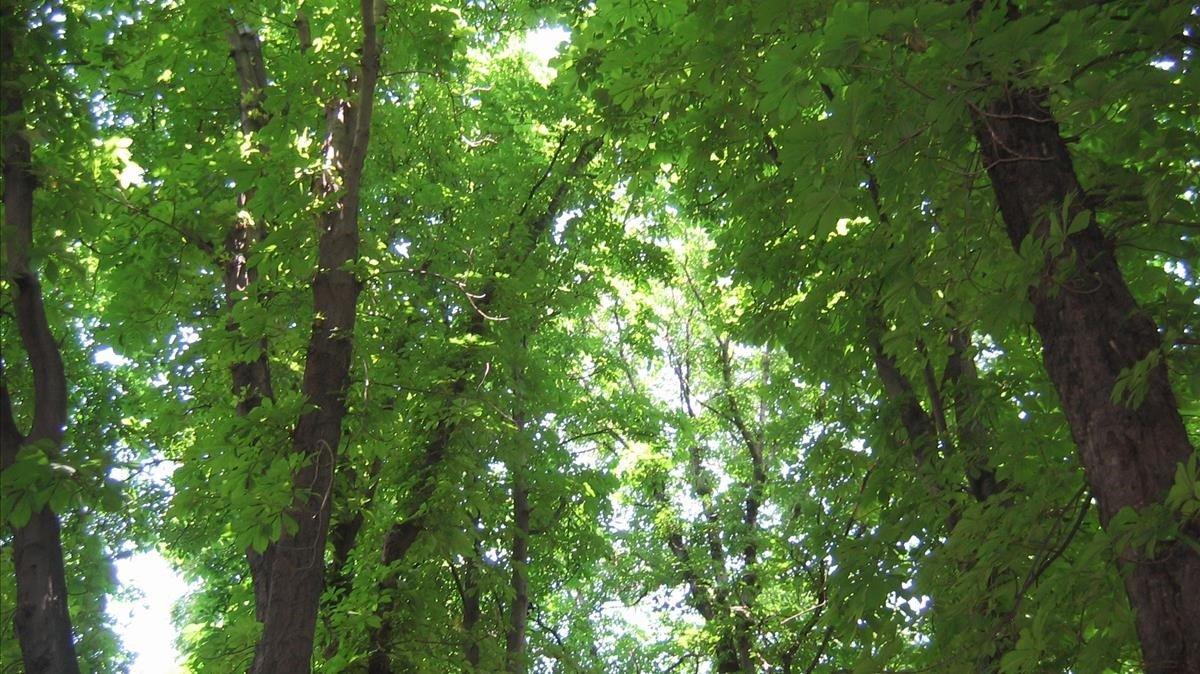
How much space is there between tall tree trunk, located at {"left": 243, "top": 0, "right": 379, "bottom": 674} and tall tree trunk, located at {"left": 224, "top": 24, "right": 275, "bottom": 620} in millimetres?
848

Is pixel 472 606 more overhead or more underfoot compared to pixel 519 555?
more underfoot

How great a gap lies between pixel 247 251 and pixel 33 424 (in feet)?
14.0

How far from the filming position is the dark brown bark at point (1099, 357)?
2.99 m

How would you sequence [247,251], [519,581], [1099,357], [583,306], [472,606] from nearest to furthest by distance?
[1099,357] → [247,251] → [472,606] → [583,306] → [519,581]

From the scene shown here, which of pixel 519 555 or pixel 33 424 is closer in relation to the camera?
pixel 33 424

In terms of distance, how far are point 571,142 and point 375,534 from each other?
4.60m

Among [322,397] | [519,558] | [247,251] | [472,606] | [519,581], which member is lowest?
[322,397]

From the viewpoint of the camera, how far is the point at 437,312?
9.78 metres

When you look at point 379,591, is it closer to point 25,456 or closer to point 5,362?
point 5,362

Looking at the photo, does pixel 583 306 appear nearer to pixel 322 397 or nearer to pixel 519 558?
pixel 519 558

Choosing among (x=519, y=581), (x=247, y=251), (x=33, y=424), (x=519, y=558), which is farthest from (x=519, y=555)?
(x=33, y=424)

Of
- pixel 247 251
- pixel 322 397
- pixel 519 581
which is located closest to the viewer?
pixel 322 397

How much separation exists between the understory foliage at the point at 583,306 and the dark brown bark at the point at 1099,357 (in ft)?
0.04

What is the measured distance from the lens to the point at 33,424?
3324mm
